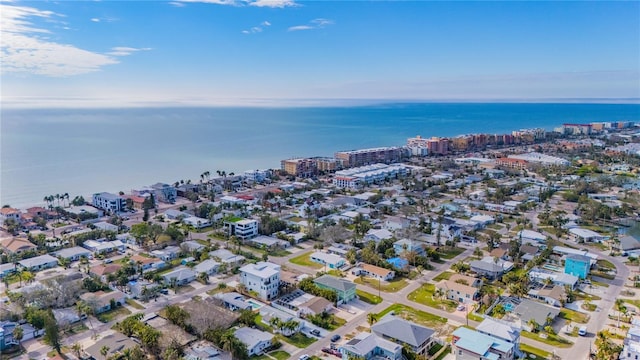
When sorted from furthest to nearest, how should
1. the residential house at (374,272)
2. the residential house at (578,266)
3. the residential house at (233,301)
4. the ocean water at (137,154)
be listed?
the ocean water at (137,154), the residential house at (374,272), the residential house at (578,266), the residential house at (233,301)

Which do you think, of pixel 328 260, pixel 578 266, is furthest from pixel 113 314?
pixel 578 266

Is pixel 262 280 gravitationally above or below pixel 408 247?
above

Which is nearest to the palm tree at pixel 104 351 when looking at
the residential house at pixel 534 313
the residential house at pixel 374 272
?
the residential house at pixel 374 272

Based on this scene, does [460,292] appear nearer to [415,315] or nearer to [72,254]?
[415,315]

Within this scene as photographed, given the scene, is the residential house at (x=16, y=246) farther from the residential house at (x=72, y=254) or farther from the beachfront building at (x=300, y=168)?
the beachfront building at (x=300, y=168)

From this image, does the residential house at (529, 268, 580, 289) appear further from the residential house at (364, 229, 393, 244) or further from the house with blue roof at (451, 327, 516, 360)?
the residential house at (364, 229, 393, 244)

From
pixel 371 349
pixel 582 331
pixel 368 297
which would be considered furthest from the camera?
pixel 368 297
